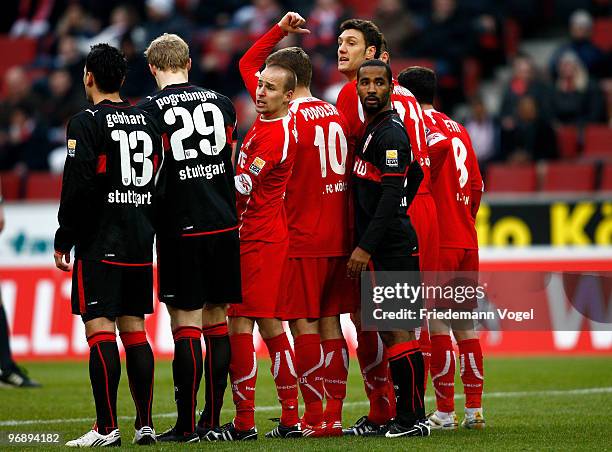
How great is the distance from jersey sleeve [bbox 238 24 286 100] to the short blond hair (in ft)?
2.61

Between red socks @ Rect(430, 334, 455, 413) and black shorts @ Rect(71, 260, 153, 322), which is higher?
black shorts @ Rect(71, 260, 153, 322)

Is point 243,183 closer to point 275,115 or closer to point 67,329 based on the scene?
point 275,115

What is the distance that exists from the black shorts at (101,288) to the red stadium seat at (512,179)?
984 cm

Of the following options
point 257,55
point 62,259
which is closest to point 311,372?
point 62,259

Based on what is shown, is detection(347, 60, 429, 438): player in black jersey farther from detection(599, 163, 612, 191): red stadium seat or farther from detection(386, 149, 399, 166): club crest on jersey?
detection(599, 163, 612, 191): red stadium seat

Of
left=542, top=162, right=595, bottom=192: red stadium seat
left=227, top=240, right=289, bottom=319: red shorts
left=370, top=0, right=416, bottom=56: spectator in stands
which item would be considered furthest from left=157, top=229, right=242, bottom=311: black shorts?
left=370, top=0, right=416, bottom=56: spectator in stands

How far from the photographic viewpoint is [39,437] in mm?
7824

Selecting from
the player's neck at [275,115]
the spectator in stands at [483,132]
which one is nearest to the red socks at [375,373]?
the player's neck at [275,115]

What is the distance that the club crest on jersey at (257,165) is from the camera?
7805mm

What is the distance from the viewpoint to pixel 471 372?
8.53 metres

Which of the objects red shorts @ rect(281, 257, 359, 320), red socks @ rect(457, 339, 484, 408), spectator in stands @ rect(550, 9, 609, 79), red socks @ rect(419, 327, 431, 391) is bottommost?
red socks @ rect(457, 339, 484, 408)

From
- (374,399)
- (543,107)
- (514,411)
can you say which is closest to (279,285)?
(374,399)

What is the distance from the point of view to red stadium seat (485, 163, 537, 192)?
16.5 meters

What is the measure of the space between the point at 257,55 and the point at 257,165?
1.13 m
